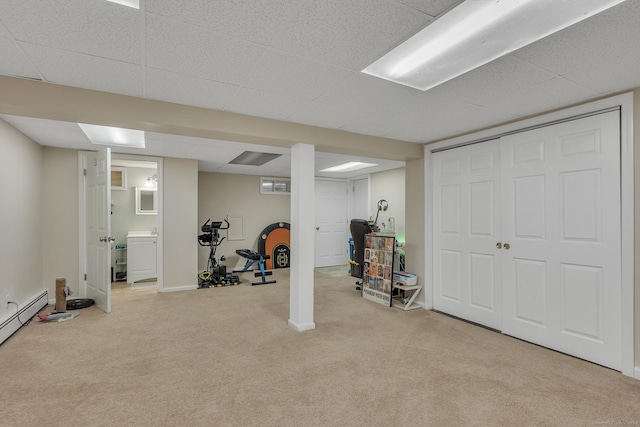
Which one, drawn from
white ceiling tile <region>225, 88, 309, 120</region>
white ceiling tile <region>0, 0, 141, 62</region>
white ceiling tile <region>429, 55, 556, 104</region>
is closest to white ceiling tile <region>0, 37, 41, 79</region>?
white ceiling tile <region>0, 0, 141, 62</region>

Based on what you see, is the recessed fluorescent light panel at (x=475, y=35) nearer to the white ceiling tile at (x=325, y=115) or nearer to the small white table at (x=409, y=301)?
the white ceiling tile at (x=325, y=115)

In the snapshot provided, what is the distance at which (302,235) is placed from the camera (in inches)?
132

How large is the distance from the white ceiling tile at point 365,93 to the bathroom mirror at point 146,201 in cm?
508

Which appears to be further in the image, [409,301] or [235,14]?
[409,301]

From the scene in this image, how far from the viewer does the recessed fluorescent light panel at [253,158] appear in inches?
194

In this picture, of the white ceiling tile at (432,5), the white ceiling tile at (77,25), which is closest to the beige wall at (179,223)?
the white ceiling tile at (77,25)

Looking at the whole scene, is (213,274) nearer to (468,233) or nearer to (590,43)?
(468,233)

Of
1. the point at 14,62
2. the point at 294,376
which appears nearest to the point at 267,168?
the point at 14,62

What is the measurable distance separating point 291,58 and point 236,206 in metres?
5.43

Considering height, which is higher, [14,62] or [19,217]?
[14,62]

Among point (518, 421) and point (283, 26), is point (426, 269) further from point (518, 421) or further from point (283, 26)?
point (283, 26)

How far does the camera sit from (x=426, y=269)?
4.22 meters

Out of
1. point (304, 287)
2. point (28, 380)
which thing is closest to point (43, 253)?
point (28, 380)

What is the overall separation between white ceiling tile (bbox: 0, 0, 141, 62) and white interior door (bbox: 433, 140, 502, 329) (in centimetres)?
344
